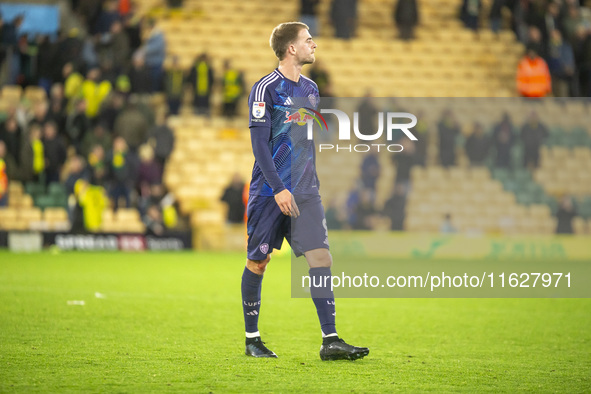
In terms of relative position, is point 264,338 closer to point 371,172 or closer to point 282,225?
point 282,225

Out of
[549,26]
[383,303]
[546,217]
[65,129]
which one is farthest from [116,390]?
[549,26]

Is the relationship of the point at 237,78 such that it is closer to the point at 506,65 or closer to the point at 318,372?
the point at 506,65

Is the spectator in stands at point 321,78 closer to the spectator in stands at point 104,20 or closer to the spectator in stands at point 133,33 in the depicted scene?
the spectator in stands at point 133,33

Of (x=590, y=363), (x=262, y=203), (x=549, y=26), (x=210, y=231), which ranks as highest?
(x=549, y=26)

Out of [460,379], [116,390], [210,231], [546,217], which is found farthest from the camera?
[210,231]

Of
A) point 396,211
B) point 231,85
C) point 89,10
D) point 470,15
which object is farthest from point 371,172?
point 470,15

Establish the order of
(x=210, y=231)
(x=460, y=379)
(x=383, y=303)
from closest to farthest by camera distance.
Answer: (x=460, y=379), (x=383, y=303), (x=210, y=231)

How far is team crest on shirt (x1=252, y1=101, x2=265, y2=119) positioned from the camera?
6156 mm

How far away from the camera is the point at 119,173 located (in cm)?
1862

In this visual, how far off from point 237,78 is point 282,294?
9762mm

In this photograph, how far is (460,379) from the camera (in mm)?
5711

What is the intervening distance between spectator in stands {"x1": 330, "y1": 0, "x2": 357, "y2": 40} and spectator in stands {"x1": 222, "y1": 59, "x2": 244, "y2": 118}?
383cm

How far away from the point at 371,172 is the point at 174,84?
5.22 meters

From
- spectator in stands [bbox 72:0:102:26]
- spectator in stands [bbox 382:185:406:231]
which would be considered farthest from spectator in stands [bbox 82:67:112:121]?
spectator in stands [bbox 382:185:406:231]
